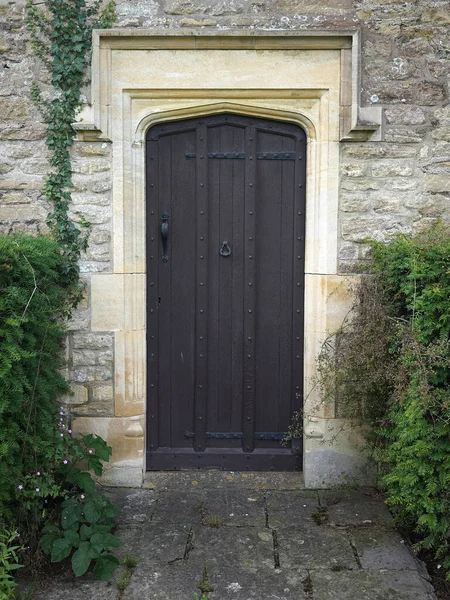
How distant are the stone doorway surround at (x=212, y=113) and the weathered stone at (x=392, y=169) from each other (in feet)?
0.66

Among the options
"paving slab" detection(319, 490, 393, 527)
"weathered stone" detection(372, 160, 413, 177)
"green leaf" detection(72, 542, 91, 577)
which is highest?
"weathered stone" detection(372, 160, 413, 177)

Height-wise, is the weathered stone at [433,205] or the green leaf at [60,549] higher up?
the weathered stone at [433,205]

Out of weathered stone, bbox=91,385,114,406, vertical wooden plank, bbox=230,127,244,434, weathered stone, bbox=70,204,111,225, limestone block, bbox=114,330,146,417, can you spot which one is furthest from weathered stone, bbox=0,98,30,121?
weathered stone, bbox=91,385,114,406

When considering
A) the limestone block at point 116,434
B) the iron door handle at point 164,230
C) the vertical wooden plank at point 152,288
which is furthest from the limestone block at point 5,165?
the limestone block at point 116,434

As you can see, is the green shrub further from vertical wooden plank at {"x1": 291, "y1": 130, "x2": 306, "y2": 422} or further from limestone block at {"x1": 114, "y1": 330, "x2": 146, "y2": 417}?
vertical wooden plank at {"x1": 291, "y1": 130, "x2": 306, "y2": 422}

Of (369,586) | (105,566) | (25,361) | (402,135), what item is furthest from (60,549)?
(402,135)

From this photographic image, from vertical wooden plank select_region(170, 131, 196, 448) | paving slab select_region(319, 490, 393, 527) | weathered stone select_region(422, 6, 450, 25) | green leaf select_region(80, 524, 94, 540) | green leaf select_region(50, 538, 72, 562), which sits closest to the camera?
green leaf select_region(50, 538, 72, 562)

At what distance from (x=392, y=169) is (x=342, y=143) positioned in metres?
0.39

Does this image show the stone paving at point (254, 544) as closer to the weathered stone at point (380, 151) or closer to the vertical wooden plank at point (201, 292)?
the vertical wooden plank at point (201, 292)

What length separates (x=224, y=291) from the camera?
4.53m

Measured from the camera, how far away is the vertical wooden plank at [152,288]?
4.44 m

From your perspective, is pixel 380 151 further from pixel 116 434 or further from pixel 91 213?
pixel 116 434

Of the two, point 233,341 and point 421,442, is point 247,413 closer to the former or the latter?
point 233,341

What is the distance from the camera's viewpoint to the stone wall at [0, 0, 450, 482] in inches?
163
